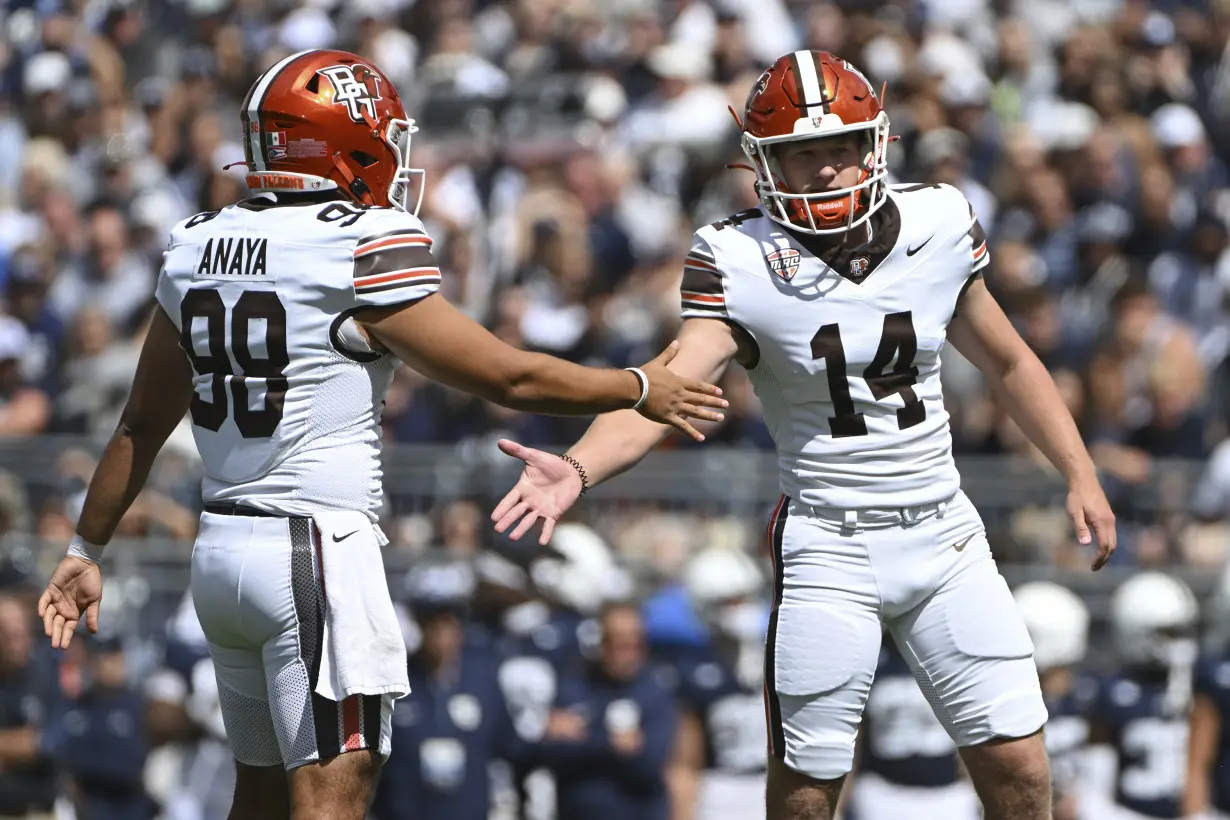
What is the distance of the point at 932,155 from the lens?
11.4 metres

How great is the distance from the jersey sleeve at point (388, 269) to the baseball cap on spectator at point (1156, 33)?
29.5 ft

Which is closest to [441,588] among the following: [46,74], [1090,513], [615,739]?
[615,739]

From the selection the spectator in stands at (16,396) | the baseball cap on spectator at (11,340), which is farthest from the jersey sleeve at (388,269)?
the baseball cap on spectator at (11,340)

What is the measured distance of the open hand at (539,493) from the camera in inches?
185

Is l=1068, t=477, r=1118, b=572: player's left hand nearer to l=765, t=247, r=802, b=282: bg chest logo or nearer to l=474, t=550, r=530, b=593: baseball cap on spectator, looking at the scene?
l=765, t=247, r=802, b=282: bg chest logo

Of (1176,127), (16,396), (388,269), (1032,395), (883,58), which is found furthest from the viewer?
(883,58)

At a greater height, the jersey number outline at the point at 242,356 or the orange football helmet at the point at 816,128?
the orange football helmet at the point at 816,128

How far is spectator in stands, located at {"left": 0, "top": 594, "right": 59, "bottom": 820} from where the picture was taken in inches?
353

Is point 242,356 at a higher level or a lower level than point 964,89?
higher

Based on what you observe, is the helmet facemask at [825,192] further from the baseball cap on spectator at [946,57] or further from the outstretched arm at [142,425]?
the baseball cap on spectator at [946,57]

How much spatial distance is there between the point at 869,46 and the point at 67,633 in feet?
28.6

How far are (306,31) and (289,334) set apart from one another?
1084 cm

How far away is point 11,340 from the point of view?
11.9 metres

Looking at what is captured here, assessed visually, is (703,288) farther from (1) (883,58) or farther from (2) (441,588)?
(1) (883,58)
